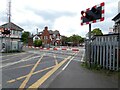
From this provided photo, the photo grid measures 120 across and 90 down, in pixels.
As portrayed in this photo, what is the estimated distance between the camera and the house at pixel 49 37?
3433 inches

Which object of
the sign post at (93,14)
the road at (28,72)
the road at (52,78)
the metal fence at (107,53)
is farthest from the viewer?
the sign post at (93,14)

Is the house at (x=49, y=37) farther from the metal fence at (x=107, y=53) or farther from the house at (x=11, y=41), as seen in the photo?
the metal fence at (x=107, y=53)

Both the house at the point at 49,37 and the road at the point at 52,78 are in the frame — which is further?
the house at the point at 49,37

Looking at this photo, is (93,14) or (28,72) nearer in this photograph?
(28,72)

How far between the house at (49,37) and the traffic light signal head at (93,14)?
7265cm

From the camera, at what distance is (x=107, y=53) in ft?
38.3

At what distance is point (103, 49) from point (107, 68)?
1217mm

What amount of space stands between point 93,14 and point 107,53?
2.56 metres

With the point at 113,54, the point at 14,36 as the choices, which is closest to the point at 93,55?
the point at 113,54

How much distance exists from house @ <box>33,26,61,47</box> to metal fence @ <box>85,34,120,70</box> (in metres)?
72.4

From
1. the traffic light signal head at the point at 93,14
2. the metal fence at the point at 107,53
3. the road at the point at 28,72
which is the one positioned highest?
the traffic light signal head at the point at 93,14

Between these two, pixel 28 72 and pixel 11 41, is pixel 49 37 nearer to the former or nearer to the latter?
pixel 11 41

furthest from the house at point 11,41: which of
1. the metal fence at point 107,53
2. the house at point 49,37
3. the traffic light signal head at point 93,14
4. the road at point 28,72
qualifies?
the house at point 49,37

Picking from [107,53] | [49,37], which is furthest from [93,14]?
[49,37]
